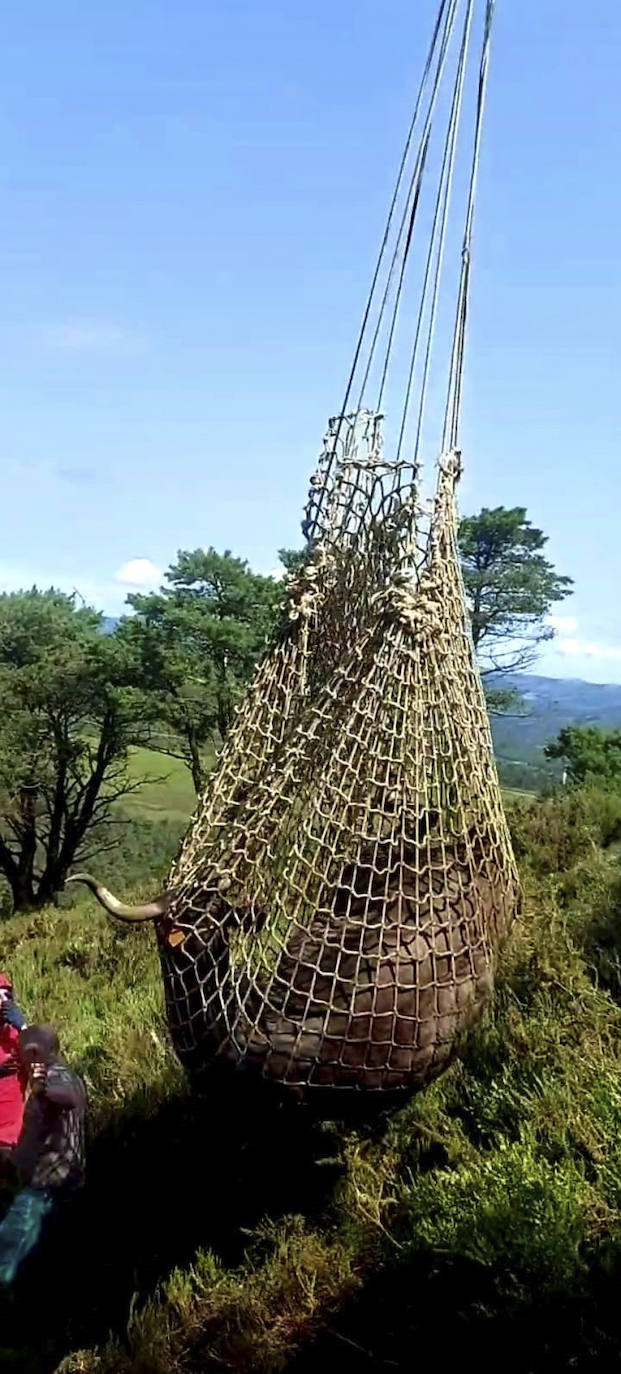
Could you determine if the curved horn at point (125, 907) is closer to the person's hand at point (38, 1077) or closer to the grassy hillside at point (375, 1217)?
the grassy hillside at point (375, 1217)

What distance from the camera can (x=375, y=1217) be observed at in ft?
10.4

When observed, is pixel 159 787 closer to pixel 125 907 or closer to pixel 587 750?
pixel 587 750

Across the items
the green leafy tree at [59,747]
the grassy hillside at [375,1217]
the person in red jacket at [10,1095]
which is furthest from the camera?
the green leafy tree at [59,747]

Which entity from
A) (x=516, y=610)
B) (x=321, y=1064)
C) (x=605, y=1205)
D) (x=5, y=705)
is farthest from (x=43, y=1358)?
(x=5, y=705)

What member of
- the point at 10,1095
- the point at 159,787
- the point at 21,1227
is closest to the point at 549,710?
the point at 159,787

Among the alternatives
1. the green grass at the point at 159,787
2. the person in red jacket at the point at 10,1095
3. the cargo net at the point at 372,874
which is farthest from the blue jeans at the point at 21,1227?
→ the green grass at the point at 159,787

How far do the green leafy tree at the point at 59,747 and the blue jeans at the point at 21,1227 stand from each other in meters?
14.8

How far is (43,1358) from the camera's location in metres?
3.19

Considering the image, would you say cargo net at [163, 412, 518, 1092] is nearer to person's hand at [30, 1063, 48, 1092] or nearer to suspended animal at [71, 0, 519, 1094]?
suspended animal at [71, 0, 519, 1094]

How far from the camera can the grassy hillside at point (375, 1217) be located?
2615 mm

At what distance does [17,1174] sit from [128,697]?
577 inches

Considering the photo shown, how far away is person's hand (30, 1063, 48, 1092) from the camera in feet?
11.4

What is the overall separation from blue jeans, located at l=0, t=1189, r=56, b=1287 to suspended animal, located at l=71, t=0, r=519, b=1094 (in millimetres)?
1055

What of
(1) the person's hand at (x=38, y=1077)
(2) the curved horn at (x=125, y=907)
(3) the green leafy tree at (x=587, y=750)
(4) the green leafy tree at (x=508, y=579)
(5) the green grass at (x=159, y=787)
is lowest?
(5) the green grass at (x=159, y=787)
